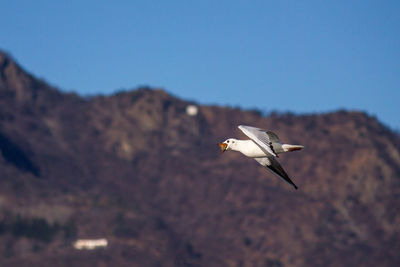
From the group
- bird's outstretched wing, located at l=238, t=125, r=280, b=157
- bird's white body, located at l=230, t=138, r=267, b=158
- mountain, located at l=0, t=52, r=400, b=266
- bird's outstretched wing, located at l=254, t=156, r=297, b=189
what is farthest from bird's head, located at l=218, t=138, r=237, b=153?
mountain, located at l=0, t=52, r=400, b=266

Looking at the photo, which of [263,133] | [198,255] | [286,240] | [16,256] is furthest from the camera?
[286,240]

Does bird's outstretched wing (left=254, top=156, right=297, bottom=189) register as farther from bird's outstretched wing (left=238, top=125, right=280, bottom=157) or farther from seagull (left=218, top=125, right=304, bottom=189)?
bird's outstretched wing (left=238, top=125, right=280, bottom=157)

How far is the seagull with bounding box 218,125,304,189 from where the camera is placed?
94.5ft

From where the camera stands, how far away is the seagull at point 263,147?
28819 millimetres

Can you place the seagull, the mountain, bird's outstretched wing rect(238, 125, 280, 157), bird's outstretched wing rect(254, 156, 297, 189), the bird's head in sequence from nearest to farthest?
bird's outstretched wing rect(238, 125, 280, 157), the seagull, bird's outstretched wing rect(254, 156, 297, 189), the bird's head, the mountain

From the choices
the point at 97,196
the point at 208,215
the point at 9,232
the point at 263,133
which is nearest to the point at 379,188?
the point at 208,215

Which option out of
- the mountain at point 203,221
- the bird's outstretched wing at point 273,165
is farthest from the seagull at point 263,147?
the mountain at point 203,221

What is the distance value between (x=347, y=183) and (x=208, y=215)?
1511 inches

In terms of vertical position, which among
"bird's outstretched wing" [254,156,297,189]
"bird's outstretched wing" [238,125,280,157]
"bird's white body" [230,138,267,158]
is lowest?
"bird's outstretched wing" [254,156,297,189]

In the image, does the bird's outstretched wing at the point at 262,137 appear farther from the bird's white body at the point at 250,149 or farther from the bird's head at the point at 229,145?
the bird's head at the point at 229,145

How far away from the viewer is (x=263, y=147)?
2775 cm

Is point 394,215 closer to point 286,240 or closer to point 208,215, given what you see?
point 286,240

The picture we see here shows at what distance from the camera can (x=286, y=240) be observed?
175m

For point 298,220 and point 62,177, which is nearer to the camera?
point 298,220
